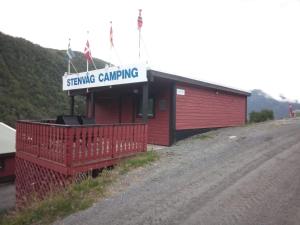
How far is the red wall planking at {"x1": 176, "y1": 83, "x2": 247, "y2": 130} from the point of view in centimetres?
1262

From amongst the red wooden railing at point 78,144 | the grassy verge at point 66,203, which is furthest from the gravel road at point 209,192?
the red wooden railing at point 78,144

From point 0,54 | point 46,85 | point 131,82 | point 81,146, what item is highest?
point 0,54

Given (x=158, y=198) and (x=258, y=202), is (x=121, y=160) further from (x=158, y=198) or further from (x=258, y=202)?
(x=258, y=202)

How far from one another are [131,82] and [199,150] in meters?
3.51

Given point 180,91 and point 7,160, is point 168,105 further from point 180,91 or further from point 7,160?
point 7,160

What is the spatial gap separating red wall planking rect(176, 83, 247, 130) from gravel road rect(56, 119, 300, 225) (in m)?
3.62

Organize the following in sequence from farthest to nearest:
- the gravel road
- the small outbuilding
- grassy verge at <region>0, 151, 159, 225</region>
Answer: the small outbuilding, grassy verge at <region>0, 151, 159, 225</region>, the gravel road

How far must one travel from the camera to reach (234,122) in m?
16.9

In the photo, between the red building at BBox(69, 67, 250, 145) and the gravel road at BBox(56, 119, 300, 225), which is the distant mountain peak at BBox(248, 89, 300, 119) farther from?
the gravel road at BBox(56, 119, 300, 225)

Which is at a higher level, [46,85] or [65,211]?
[46,85]

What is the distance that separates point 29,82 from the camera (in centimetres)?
3219

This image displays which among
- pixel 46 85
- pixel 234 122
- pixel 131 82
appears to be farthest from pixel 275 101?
pixel 131 82

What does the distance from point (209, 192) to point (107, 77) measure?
7728 millimetres

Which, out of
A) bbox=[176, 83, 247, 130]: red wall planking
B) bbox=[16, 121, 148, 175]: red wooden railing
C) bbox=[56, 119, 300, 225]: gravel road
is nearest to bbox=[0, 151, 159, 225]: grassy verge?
bbox=[56, 119, 300, 225]: gravel road
